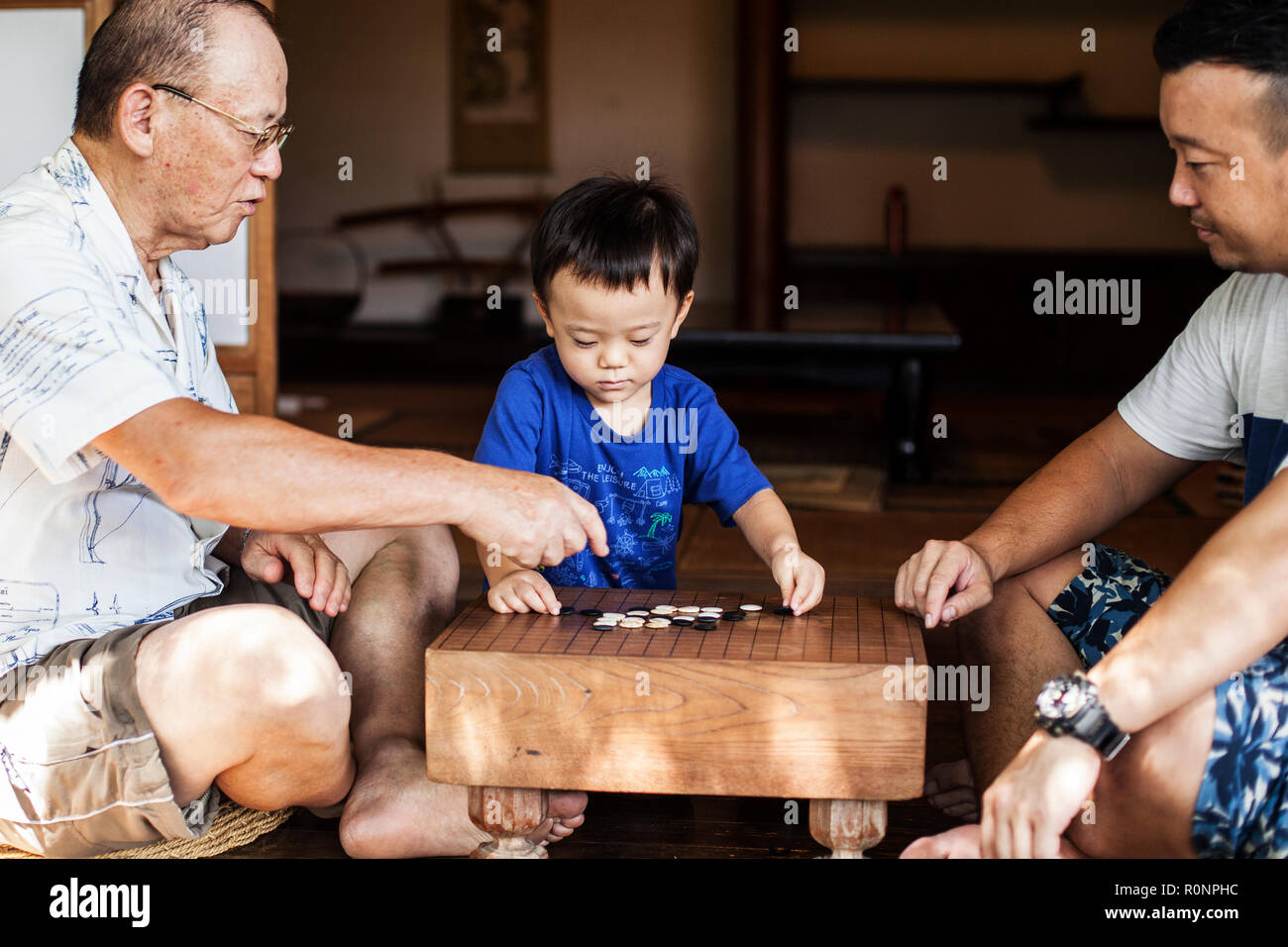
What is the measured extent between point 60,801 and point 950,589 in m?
1.10

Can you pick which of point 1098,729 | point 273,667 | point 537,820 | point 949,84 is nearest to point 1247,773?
point 1098,729

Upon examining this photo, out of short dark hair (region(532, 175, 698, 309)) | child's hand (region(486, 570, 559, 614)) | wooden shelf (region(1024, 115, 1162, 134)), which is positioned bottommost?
child's hand (region(486, 570, 559, 614))

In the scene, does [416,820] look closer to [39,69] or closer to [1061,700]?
[1061,700]

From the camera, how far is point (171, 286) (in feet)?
5.67

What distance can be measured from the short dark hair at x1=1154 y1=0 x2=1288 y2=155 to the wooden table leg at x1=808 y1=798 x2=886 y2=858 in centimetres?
85

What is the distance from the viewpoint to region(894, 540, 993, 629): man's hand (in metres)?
1.56

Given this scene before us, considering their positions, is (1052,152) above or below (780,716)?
above

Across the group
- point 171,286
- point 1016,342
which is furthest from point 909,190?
point 171,286

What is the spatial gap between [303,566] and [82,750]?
0.39 meters

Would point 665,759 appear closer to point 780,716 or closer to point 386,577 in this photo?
point 780,716

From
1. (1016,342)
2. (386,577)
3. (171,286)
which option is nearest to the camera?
(171,286)

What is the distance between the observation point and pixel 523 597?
1569 mm

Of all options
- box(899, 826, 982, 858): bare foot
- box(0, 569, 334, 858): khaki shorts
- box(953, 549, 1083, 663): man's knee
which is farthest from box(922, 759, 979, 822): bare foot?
box(0, 569, 334, 858): khaki shorts

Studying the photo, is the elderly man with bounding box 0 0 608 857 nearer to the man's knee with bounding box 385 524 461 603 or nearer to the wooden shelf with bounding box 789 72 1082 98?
the man's knee with bounding box 385 524 461 603
